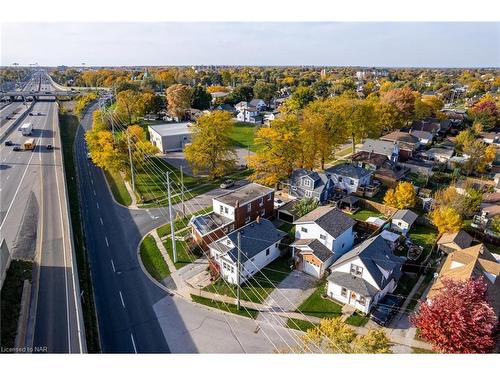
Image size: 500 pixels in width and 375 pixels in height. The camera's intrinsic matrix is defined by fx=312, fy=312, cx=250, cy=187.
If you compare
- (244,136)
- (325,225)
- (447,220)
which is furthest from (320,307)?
(244,136)

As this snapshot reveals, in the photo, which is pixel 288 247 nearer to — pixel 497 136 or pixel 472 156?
pixel 472 156

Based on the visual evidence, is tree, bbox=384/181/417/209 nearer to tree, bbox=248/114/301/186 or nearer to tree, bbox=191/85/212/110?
tree, bbox=248/114/301/186

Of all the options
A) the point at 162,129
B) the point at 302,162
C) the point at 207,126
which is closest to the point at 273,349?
the point at 302,162

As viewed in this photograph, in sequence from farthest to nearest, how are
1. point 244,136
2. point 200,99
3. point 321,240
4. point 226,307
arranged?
1. point 200,99
2. point 244,136
3. point 321,240
4. point 226,307

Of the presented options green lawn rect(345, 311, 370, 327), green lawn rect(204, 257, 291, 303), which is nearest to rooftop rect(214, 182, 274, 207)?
green lawn rect(204, 257, 291, 303)

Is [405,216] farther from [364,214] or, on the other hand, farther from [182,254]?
[182,254]
